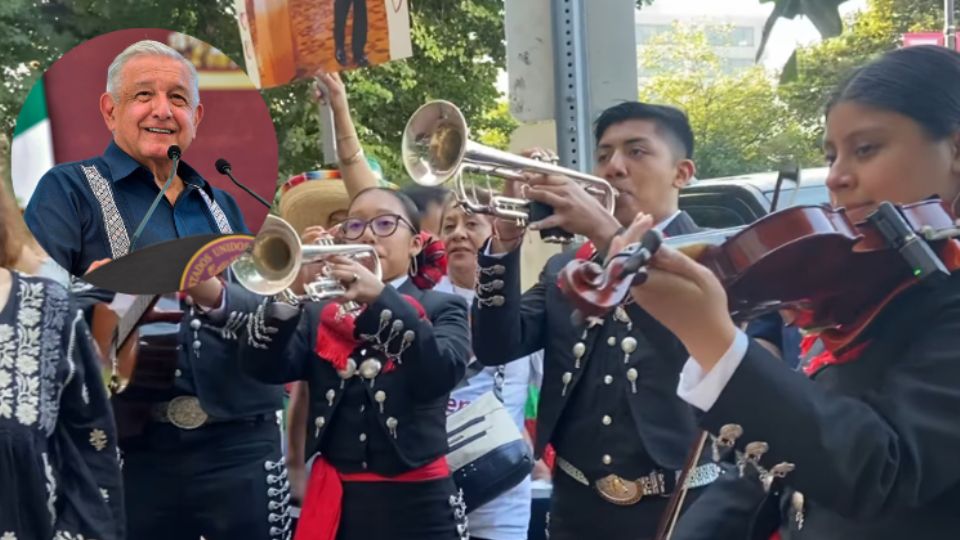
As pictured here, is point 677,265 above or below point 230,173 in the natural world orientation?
below

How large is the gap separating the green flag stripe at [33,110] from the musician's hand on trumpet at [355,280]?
0.84m

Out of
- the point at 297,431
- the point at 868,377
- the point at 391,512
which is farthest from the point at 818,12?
the point at 297,431

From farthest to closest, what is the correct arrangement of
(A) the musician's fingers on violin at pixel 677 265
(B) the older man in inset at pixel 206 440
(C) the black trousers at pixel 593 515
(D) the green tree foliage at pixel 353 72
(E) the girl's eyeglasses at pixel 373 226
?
(E) the girl's eyeglasses at pixel 373 226
(B) the older man in inset at pixel 206 440
(C) the black trousers at pixel 593 515
(D) the green tree foliage at pixel 353 72
(A) the musician's fingers on violin at pixel 677 265

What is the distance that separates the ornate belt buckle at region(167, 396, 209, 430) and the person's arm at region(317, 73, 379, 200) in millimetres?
599

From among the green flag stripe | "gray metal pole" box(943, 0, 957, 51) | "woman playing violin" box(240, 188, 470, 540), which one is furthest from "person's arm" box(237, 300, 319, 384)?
"gray metal pole" box(943, 0, 957, 51)

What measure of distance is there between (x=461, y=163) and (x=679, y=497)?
65 cm

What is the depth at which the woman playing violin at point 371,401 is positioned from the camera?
93.7 inches

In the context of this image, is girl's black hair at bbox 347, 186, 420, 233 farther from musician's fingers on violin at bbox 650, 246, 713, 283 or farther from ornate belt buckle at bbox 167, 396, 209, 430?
musician's fingers on violin at bbox 650, 246, 713, 283

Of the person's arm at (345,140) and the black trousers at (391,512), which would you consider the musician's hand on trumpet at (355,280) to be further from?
the black trousers at (391,512)

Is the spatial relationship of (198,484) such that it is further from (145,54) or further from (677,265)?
(677,265)

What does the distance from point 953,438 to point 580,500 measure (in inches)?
40.0

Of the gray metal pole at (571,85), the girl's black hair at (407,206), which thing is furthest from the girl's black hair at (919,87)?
the girl's black hair at (407,206)

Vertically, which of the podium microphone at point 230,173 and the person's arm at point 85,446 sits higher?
the podium microphone at point 230,173

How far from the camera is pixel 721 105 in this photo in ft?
5.95
